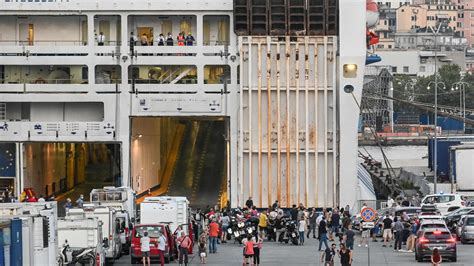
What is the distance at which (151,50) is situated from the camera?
76.1 m

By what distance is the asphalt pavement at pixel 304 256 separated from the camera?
51.8 m

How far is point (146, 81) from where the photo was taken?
76.6 meters

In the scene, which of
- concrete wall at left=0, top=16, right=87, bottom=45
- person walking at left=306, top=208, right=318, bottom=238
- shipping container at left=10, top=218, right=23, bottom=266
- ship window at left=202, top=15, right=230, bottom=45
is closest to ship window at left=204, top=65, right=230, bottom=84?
ship window at left=202, top=15, right=230, bottom=45

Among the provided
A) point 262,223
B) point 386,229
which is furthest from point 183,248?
point 262,223

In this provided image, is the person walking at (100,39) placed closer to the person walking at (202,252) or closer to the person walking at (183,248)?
the person walking at (202,252)

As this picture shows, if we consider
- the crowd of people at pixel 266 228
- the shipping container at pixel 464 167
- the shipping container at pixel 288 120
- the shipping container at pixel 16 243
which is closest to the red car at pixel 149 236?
the crowd of people at pixel 266 228

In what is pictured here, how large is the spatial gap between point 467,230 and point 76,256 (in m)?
17.8

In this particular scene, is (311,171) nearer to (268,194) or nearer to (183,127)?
(268,194)

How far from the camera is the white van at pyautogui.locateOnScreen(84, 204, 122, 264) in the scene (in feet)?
166

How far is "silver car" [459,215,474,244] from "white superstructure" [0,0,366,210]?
15.8m

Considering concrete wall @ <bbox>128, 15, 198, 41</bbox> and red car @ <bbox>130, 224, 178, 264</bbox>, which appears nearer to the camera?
red car @ <bbox>130, 224, 178, 264</bbox>

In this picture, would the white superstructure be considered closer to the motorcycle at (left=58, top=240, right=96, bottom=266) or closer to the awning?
the awning

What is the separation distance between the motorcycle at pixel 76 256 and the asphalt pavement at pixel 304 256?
5931 mm

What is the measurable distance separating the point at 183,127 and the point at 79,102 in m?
17.5
